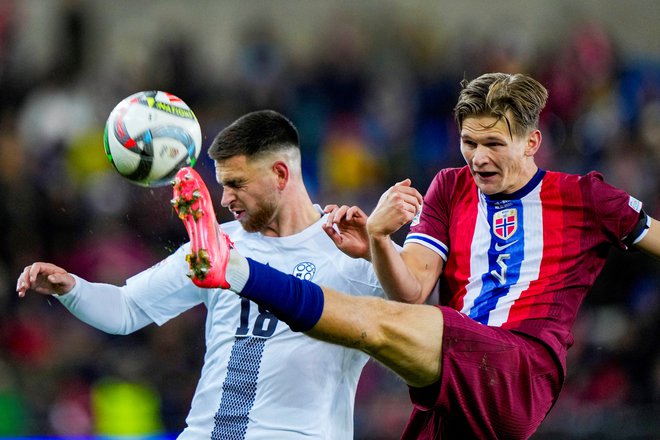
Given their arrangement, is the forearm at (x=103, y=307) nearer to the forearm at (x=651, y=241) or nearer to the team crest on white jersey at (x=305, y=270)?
the team crest on white jersey at (x=305, y=270)

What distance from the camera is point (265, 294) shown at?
4.41 m

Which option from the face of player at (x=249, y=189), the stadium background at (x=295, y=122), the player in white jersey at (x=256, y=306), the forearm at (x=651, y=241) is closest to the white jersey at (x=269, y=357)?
the player in white jersey at (x=256, y=306)

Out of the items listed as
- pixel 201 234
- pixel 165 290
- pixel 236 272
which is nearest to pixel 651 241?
pixel 236 272

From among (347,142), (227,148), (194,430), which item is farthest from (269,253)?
(347,142)

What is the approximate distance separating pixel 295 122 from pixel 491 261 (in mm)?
6700

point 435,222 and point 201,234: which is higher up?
point 201,234

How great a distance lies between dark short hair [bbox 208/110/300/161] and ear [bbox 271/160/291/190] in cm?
8

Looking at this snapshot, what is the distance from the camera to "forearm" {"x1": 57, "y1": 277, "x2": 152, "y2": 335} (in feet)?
17.9

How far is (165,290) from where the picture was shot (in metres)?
5.57

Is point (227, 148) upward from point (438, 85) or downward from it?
upward

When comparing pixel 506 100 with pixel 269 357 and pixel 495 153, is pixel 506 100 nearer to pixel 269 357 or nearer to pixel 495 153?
pixel 495 153

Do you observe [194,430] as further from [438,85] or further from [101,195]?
[438,85]

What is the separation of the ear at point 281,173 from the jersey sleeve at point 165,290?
59 cm

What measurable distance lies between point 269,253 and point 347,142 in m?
6.37
